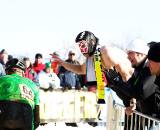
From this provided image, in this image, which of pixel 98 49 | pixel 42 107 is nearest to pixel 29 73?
pixel 42 107

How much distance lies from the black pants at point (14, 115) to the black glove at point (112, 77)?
1.04 meters

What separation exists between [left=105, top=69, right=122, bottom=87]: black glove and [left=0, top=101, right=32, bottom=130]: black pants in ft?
3.42

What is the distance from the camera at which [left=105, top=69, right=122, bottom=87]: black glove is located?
5445 millimetres

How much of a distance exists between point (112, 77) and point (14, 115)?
4.03 feet

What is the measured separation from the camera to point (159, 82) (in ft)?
16.4

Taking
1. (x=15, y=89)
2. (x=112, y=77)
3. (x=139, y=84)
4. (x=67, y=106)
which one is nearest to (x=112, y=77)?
(x=112, y=77)

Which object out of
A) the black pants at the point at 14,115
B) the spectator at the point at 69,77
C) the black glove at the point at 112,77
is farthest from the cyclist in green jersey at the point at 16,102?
the spectator at the point at 69,77

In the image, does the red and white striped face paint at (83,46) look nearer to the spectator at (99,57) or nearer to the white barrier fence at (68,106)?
the spectator at (99,57)

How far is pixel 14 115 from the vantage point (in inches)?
233

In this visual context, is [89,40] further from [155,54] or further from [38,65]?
[38,65]

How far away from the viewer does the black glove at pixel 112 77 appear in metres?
5.45

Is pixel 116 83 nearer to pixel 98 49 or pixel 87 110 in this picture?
pixel 98 49

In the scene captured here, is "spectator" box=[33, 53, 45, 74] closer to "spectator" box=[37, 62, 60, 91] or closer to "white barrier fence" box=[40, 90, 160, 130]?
"spectator" box=[37, 62, 60, 91]

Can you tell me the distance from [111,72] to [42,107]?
736 centimetres
